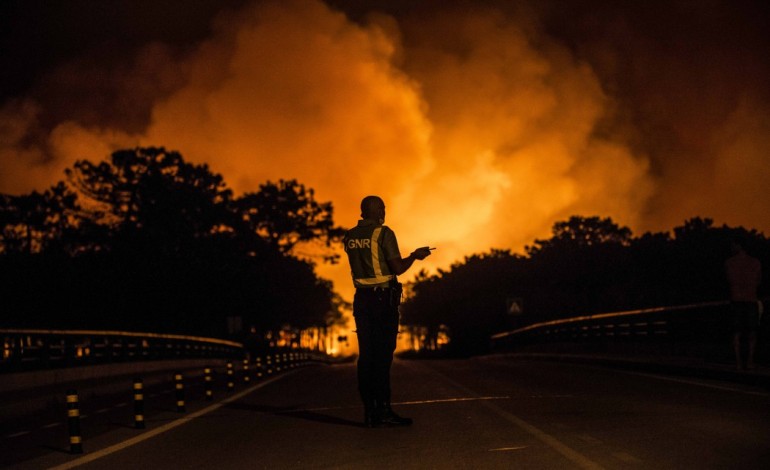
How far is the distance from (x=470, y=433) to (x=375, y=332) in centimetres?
138

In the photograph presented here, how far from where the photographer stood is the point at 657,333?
82.2 feet

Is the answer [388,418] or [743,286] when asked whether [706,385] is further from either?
[388,418]

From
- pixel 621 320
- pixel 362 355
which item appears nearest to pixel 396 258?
pixel 362 355

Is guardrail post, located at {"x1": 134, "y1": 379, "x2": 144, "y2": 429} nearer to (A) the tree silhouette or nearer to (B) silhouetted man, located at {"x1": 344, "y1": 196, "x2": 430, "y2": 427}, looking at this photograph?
(B) silhouetted man, located at {"x1": 344, "y1": 196, "x2": 430, "y2": 427}

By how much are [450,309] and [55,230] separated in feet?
154

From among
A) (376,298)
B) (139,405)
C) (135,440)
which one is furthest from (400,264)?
(139,405)

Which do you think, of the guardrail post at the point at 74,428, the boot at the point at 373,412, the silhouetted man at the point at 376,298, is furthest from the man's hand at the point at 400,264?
the guardrail post at the point at 74,428

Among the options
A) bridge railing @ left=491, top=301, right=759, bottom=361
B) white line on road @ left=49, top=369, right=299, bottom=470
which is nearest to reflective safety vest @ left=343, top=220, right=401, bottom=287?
white line on road @ left=49, top=369, right=299, bottom=470

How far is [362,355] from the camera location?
32.6ft

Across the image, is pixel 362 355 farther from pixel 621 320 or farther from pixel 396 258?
pixel 621 320

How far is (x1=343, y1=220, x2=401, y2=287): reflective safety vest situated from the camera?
32.9ft

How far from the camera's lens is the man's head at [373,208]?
10.2 m

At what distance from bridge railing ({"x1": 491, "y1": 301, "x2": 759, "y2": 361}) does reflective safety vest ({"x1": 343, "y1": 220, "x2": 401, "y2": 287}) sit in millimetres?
11648

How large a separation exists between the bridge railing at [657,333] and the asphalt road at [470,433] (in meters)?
6.35
